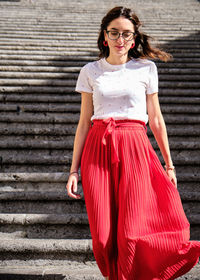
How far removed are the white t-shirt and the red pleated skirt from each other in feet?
0.24

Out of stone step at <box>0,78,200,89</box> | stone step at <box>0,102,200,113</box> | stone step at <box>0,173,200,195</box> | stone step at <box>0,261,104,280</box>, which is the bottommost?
stone step at <box>0,261,104,280</box>

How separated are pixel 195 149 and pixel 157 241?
225cm

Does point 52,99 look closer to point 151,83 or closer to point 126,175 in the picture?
point 151,83

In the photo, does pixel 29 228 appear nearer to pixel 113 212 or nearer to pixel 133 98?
pixel 113 212

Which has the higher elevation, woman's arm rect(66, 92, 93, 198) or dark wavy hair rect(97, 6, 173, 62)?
dark wavy hair rect(97, 6, 173, 62)

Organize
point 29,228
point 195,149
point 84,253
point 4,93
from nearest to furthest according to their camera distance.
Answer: point 84,253
point 29,228
point 195,149
point 4,93

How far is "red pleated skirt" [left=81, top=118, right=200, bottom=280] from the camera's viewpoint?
138 cm

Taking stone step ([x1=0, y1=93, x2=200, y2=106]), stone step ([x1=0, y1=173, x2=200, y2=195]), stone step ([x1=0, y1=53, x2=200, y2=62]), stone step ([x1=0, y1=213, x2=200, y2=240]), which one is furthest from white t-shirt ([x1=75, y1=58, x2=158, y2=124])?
stone step ([x1=0, y1=53, x2=200, y2=62])

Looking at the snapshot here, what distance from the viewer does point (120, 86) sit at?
1.56 metres

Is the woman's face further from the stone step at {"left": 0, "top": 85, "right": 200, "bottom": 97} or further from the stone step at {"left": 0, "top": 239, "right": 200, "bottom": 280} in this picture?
the stone step at {"left": 0, "top": 85, "right": 200, "bottom": 97}

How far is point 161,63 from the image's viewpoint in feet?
16.8

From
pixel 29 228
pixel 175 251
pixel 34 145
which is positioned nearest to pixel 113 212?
pixel 175 251

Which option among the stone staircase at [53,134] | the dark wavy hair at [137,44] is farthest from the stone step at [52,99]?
the dark wavy hair at [137,44]

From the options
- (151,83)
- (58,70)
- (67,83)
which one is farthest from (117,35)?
(58,70)
